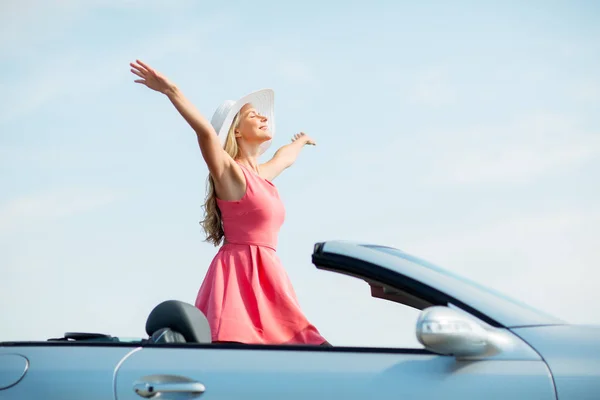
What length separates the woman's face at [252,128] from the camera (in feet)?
18.4

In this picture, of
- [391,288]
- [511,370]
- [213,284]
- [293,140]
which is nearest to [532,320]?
[511,370]

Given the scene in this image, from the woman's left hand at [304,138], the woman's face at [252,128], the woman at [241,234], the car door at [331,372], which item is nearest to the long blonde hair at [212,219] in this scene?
the woman at [241,234]

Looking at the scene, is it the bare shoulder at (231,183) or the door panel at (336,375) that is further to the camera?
the bare shoulder at (231,183)

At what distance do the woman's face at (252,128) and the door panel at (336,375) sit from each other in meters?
2.66

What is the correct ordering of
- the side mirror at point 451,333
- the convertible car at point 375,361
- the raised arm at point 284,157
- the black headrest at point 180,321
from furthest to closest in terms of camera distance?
the raised arm at point 284,157
the black headrest at point 180,321
the convertible car at point 375,361
the side mirror at point 451,333

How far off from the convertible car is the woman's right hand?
5.37 ft

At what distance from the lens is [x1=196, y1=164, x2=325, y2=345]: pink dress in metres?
4.55

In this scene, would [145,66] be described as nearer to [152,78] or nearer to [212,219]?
[152,78]

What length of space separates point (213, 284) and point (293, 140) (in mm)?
2090

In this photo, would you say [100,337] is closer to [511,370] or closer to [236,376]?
[236,376]

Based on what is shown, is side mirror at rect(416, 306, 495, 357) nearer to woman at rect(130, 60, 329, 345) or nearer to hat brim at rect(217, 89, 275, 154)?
woman at rect(130, 60, 329, 345)

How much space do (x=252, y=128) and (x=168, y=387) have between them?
2.82 metres

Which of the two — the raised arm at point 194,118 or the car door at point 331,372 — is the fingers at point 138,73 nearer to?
the raised arm at point 194,118

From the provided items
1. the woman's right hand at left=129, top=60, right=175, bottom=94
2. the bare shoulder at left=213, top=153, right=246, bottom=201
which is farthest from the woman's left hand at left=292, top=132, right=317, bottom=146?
the woman's right hand at left=129, top=60, right=175, bottom=94
